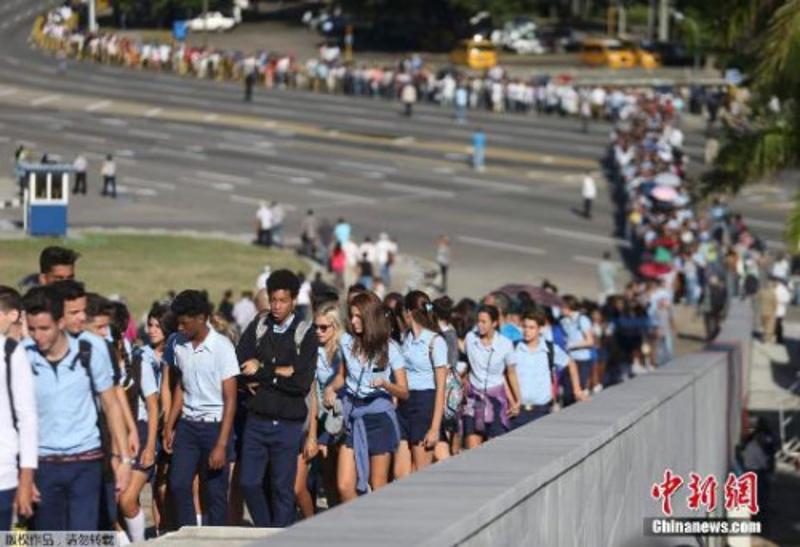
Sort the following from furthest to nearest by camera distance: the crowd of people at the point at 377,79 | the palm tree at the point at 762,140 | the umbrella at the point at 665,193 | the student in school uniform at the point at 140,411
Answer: the crowd of people at the point at 377,79 → the umbrella at the point at 665,193 → the palm tree at the point at 762,140 → the student in school uniform at the point at 140,411

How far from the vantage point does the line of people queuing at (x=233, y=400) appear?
11.2 meters

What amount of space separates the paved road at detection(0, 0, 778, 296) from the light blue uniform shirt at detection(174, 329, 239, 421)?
34717 millimetres

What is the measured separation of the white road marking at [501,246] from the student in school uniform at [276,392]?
140ft

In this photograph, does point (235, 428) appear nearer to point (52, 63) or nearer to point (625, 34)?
point (52, 63)

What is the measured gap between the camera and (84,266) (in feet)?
153

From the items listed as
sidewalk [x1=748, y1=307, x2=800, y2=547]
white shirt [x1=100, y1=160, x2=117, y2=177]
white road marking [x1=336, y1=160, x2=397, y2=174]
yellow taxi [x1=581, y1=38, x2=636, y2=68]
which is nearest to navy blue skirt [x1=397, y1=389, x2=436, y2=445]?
sidewalk [x1=748, y1=307, x2=800, y2=547]

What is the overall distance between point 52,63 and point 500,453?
79.2 metres

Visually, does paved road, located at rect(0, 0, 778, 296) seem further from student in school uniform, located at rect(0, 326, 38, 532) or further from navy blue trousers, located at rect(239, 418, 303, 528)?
student in school uniform, located at rect(0, 326, 38, 532)

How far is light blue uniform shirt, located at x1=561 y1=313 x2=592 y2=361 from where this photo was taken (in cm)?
2494

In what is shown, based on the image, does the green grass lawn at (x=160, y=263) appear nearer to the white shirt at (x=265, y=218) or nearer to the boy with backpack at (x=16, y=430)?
the white shirt at (x=265, y=218)

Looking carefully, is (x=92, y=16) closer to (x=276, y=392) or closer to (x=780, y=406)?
(x=780, y=406)

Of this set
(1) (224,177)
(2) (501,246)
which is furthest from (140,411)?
(1) (224,177)

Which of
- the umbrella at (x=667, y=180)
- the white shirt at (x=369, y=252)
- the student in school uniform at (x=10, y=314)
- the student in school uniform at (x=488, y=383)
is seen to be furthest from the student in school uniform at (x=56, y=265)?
the umbrella at (x=667, y=180)

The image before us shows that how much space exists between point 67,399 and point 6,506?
0.63 m
